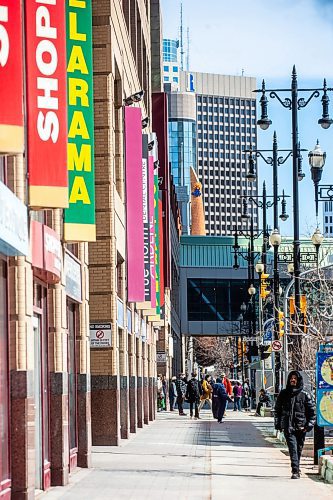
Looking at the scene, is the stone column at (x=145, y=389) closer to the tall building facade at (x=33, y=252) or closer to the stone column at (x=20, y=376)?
the tall building facade at (x=33, y=252)

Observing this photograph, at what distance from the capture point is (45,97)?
15992mm

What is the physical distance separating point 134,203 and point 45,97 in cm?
1912

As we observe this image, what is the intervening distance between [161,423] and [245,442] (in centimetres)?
1444

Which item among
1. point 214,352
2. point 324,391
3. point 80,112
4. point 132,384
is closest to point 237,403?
point 132,384

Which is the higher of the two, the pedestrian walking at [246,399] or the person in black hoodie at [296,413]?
the person in black hoodie at [296,413]

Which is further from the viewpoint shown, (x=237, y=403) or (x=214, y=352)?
(x=214, y=352)

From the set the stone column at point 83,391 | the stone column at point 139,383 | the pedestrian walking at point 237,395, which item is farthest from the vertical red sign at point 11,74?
the pedestrian walking at point 237,395

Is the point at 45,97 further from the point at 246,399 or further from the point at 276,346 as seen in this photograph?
the point at 246,399

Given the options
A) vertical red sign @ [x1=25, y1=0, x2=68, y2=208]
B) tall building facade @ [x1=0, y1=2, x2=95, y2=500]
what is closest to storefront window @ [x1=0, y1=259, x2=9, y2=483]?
tall building facade @ [x1=0, y1=2, x2=95, y2=500]

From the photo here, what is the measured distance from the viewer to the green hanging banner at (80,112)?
68.1ft

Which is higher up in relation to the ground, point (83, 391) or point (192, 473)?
point (83, 391)

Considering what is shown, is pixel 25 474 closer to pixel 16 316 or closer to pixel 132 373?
pixel 16 316

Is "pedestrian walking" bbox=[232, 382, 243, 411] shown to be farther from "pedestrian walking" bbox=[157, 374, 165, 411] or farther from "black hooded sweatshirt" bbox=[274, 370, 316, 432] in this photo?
"black hooded sweatshirt" bbox=[274, 370, 316, 432]

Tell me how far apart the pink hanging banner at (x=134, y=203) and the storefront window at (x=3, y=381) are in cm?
1898
